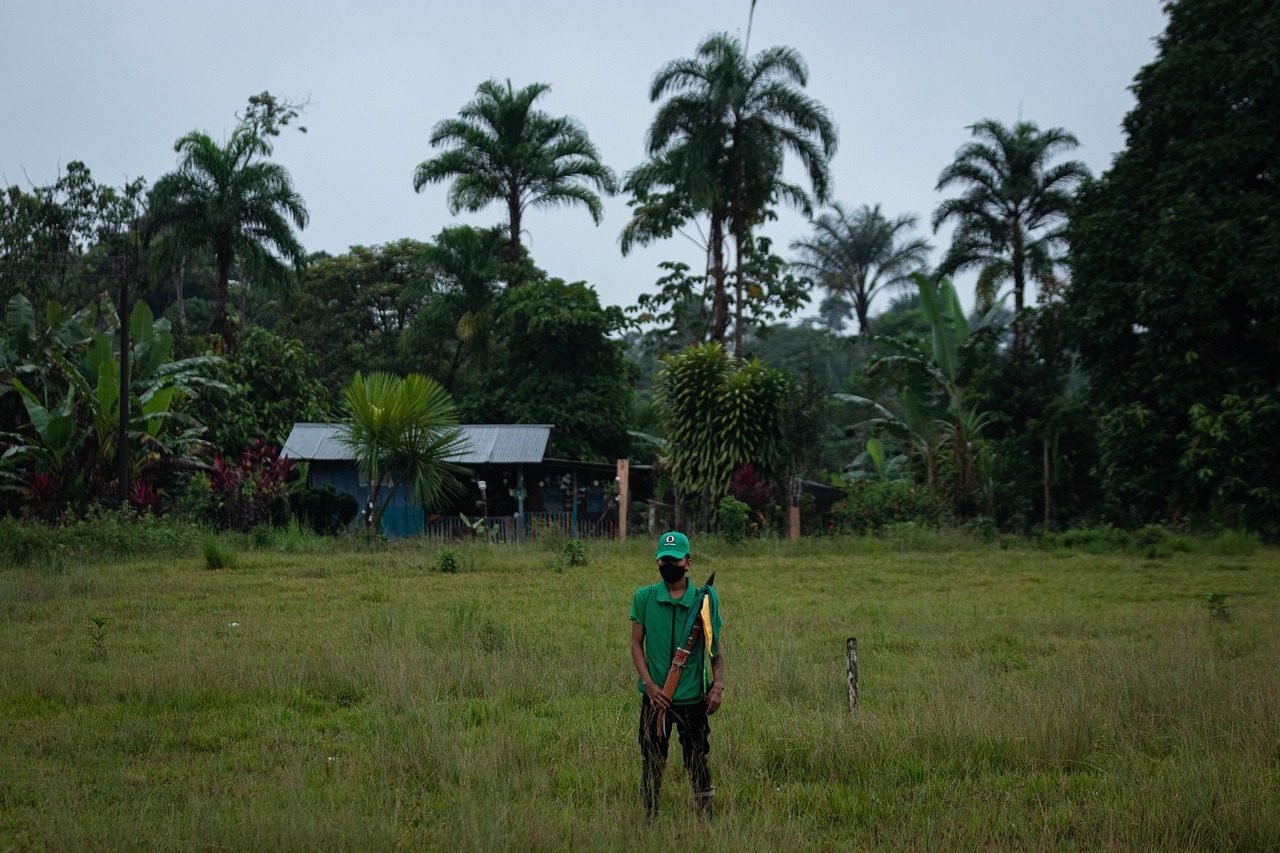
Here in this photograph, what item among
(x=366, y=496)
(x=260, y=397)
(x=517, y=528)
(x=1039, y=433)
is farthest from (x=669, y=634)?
(x=260, y=397)

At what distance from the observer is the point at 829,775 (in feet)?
19.7

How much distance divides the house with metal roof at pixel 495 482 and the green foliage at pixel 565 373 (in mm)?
3702

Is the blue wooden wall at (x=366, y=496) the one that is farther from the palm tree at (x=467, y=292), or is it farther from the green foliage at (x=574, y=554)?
the palm tree at (x=467, y=292)

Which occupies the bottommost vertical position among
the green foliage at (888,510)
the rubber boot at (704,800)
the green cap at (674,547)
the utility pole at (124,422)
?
the rubber boot at (704,800)

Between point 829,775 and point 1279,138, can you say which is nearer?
point 829,775

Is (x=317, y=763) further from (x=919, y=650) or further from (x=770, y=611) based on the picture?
(x=770, y=611)

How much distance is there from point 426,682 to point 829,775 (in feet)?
10.5

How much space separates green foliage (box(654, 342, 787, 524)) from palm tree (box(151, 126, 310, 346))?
12732mm

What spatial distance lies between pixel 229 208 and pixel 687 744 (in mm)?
26450

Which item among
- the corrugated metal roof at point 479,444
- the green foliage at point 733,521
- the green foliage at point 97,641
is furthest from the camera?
the corrugated metal roof at point 479,444

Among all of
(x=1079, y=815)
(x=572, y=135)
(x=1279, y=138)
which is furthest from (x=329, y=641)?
(x=572, y=135)

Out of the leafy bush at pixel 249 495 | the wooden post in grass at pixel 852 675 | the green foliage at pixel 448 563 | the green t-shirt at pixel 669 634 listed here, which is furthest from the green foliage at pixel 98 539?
the green t-shirt at pixel 669 634

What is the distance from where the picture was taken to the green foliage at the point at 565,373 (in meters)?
30.2

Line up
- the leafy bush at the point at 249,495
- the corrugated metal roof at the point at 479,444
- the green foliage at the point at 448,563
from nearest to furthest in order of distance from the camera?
the green foliage at the point at 448,563
the leafy bush at the point at 249,495
the corrugated metal roof at the point at 479,444
